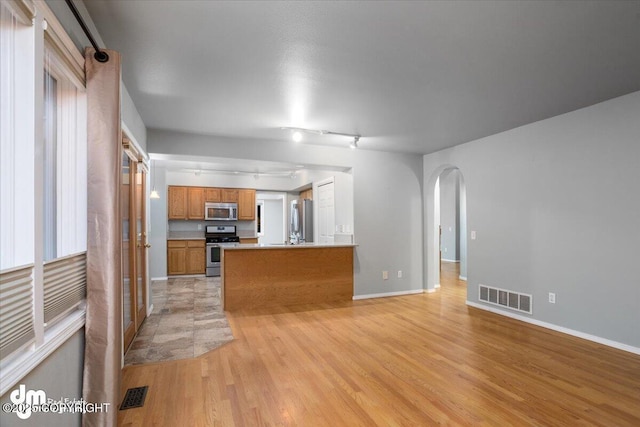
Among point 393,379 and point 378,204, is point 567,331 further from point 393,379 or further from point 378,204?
point 378,204

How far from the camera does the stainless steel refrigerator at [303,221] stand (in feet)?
25.4

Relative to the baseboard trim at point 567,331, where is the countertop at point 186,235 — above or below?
above

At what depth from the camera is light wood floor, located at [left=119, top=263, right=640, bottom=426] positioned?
2180 millimetres

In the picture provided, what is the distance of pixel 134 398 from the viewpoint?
240cm

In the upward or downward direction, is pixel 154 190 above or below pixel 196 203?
above

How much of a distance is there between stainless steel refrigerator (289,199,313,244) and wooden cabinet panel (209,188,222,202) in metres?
1.92

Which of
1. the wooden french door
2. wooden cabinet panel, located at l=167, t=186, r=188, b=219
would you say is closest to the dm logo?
the wooden french door

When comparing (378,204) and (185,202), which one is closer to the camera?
(378,204)

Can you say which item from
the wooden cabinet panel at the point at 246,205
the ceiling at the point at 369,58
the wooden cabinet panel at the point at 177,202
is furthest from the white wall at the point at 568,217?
the wooden cabinet panel at the point at 177,202

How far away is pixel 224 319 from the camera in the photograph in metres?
4.36

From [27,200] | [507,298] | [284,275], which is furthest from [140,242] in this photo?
[507,298]

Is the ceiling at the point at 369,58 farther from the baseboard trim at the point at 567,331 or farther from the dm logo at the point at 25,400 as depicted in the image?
the baseboard trim at the point at 567,331

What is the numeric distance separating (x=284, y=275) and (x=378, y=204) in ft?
6.67

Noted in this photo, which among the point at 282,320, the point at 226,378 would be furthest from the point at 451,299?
the point at 226,378
